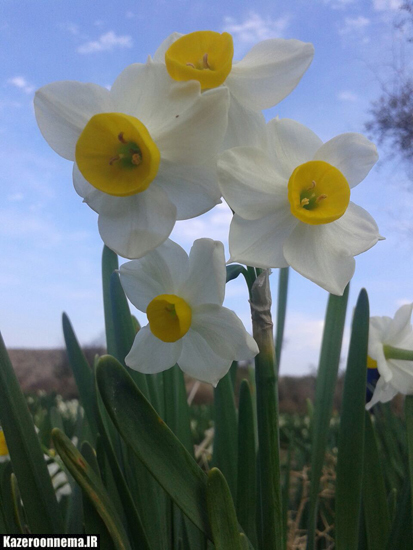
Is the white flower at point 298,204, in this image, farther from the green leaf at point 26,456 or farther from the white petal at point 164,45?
the green leaf at point 26,456

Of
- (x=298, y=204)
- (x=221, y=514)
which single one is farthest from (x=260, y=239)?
(x=221, y=514)

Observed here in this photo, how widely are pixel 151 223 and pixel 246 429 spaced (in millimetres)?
434

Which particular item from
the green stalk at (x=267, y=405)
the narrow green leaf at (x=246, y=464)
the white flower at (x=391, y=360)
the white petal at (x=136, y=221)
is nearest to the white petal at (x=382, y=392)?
the white flower at (x=391, y=360)

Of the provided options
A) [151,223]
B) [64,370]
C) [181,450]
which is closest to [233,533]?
[181,450]

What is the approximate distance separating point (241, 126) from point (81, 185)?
169mm

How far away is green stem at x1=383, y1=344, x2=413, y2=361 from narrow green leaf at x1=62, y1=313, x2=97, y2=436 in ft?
1.76

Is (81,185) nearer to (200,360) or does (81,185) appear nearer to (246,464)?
(200,360)

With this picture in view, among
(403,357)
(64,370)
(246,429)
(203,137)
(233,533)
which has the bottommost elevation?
(233,533)

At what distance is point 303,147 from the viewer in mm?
487

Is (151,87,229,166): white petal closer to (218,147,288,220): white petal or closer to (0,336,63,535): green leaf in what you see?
(218,147,288,220): white petal

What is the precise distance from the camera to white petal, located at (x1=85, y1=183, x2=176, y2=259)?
1.36 feet

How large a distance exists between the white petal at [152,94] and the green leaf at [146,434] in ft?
0.83

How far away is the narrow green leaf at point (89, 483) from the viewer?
21.2 inches

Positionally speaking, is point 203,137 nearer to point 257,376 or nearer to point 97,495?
point 257,376
